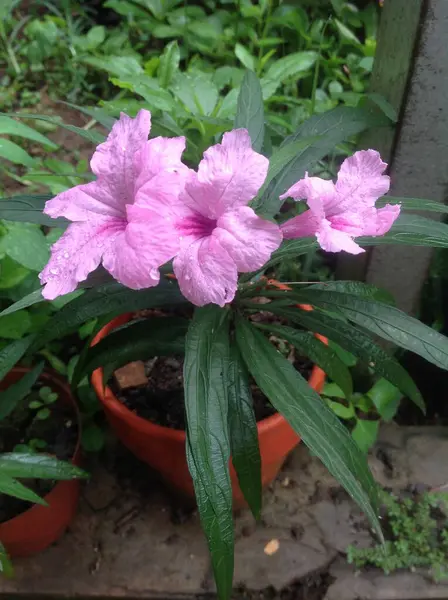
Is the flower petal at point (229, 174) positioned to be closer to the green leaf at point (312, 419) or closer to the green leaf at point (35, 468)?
the green leaf at point (312, 419)

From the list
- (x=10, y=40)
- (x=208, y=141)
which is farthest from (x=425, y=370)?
(x=10, y=40)

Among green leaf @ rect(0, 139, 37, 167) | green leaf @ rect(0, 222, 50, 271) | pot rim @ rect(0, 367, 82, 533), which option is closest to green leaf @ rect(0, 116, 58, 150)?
green leaf @ rect(0, 139, 37, 167)

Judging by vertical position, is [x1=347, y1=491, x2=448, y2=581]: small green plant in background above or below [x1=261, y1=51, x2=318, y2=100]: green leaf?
below

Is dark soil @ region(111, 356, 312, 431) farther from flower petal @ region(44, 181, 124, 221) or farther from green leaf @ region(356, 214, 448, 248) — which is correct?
flower petal @ region(44, 181, 124, 221)

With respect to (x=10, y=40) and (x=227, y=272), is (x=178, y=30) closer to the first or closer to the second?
(x=10, y=40)

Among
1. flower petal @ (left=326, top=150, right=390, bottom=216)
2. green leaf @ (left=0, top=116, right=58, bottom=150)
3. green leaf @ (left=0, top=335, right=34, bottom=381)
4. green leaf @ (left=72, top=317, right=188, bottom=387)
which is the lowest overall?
green leaf @ (left=0, top=335, right=34, bottom=381)

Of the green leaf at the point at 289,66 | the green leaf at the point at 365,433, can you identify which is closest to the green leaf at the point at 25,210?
the green leaf at the point at 289,66

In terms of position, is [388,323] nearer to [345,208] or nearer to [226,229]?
[345,208]
